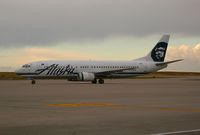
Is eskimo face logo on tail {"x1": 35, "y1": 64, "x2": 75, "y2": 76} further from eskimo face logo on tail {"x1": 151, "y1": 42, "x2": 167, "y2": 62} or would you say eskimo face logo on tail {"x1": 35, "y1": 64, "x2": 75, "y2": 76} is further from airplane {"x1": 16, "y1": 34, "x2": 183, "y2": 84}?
eskimo face logo on tail {"x1": 151, "y1": 42, "x2": 167, "y2": 62}

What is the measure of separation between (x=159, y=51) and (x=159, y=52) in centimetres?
17

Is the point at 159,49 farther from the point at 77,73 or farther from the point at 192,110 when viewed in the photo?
the point at 192,110

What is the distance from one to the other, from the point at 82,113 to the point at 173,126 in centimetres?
475

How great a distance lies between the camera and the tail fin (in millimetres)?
72175

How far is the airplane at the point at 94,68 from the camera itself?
6091 cm

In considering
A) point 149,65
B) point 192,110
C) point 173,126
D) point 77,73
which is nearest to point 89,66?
point 77,73

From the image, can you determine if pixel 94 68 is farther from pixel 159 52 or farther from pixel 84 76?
pixel 159 52

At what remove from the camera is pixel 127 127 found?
41.8ft

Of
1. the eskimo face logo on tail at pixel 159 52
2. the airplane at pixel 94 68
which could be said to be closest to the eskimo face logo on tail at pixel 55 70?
the airplane at pixel 94 68

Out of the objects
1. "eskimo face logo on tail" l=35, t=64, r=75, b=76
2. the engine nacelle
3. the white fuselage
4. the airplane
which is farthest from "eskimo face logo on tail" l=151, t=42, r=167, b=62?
"eskimo face logo on tail" l=35, t=64, r=75, b=76

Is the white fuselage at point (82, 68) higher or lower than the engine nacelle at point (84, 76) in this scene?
higher

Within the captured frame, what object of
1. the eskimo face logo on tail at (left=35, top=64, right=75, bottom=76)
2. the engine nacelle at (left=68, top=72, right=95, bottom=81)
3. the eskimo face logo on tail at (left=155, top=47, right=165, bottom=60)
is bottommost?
the engine nacelle at (left=68, top=72, right=95, bottom=81)

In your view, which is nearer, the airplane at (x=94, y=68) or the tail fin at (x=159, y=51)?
the airplane at (x=94, y=68)

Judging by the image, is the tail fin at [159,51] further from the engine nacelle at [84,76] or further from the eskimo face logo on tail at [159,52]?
the engine nacelle at [84,76]
